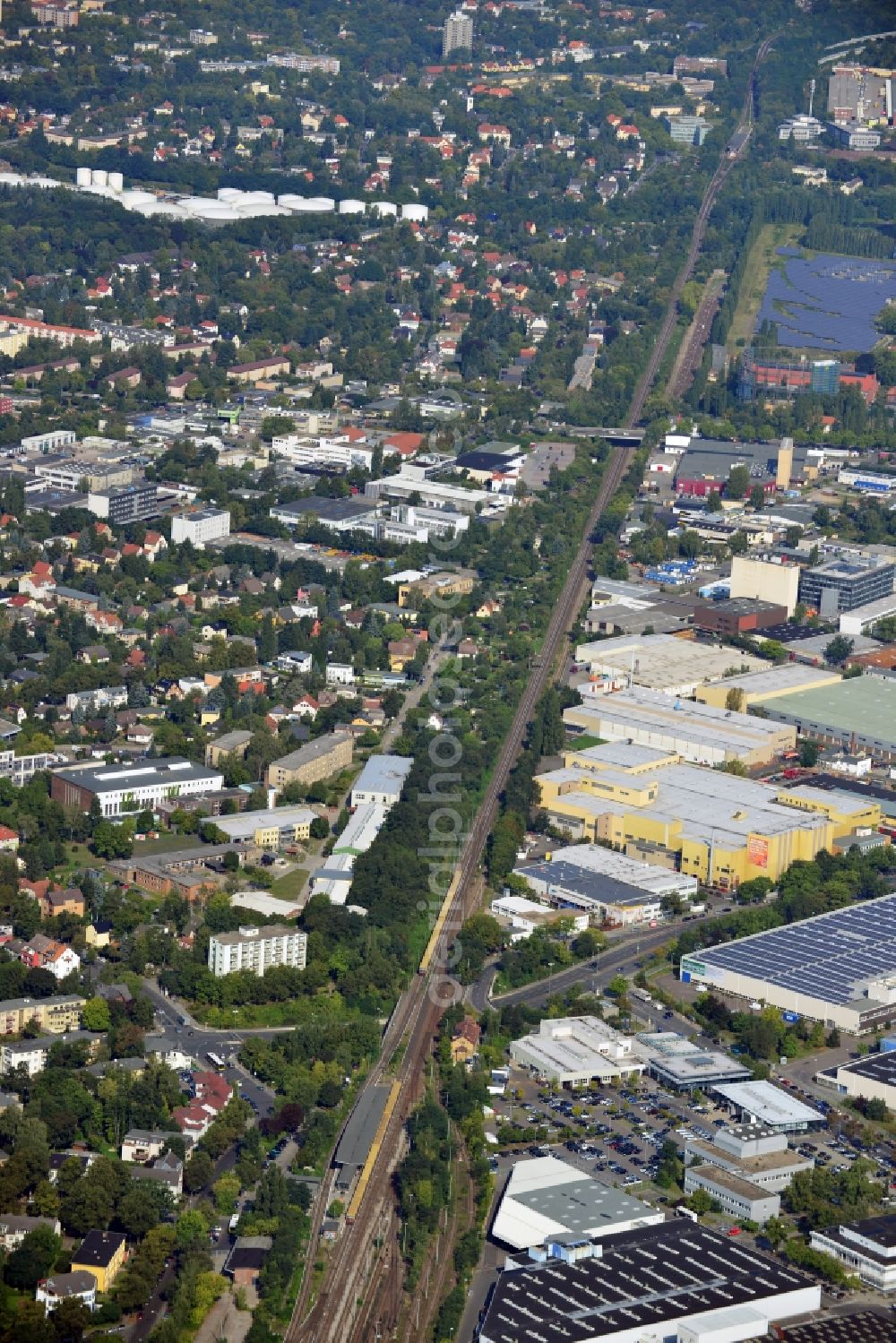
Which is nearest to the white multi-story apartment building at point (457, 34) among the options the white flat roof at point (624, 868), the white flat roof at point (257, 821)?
the white flat roof at point (257, 821)

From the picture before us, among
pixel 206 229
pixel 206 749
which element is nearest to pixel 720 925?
pixel 206 749

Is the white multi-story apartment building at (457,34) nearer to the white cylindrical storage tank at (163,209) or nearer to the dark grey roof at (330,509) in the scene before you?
the white cylindrical storage tank at (163,209)

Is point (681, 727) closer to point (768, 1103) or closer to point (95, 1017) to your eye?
point (768, 1103)

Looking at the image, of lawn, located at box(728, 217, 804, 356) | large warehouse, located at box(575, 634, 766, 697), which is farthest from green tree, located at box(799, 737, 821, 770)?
lawn, located at box(728, 217, 804, 356)

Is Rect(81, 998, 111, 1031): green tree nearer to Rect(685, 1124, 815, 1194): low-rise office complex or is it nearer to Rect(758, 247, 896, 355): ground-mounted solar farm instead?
Rect(685, 1124, 815, 1194): low-rise office complex

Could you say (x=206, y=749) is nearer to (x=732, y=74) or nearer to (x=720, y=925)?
(x=720, y=925)
